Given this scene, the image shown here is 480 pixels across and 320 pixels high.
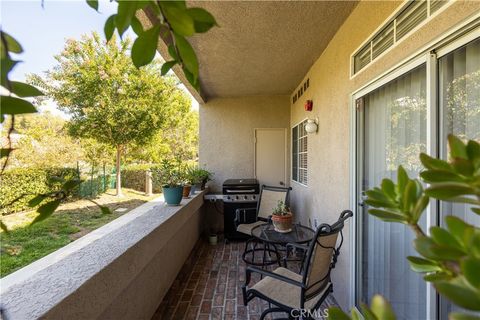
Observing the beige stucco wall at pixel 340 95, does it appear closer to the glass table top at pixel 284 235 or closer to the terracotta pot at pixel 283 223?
the glass table top at pixel 284 235

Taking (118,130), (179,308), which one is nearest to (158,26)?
(179,308)

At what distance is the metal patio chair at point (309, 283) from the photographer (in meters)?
1.89

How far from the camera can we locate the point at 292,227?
327cm

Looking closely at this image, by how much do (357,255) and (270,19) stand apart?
2.44 meters

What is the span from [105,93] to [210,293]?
25.0 feet

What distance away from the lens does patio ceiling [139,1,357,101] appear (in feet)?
7.65

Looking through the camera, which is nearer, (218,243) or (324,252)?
(324,252)

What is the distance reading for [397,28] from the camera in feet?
5.54

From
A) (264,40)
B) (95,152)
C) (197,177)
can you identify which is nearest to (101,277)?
(264,40)

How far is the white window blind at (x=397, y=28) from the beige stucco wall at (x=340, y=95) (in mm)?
60

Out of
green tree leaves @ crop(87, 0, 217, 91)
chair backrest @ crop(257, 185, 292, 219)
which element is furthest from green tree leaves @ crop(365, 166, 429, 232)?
chair backrest @ crop(257, 185, 292, 219)

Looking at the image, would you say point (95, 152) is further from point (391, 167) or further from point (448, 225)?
point (448, 225)

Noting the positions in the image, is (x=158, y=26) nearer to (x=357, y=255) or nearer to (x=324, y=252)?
(x=324, y=252)

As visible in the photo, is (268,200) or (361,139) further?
(268,200)
